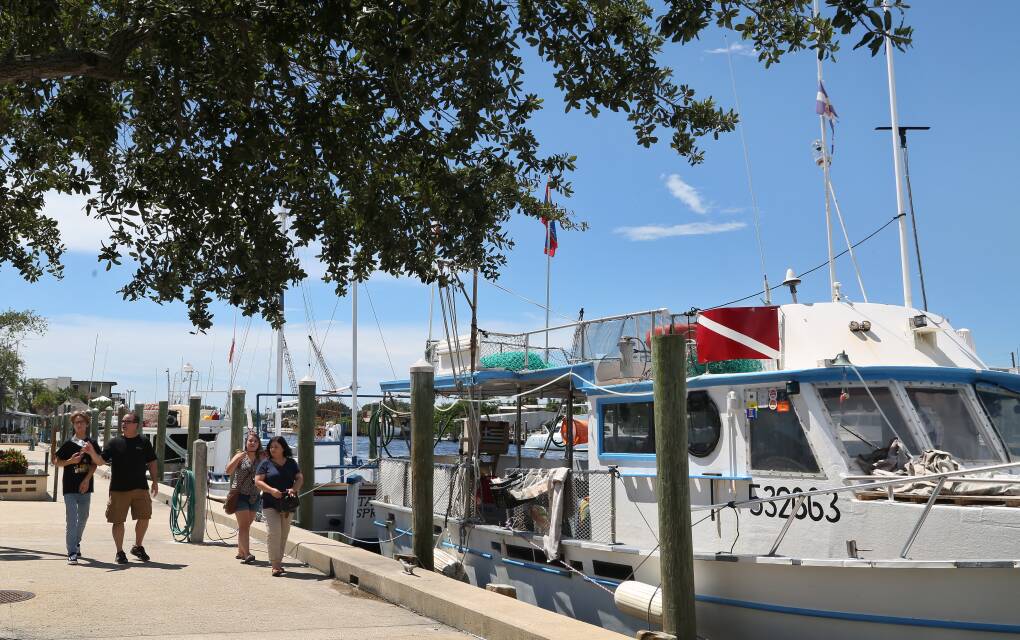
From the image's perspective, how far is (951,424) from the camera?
8.88 metres

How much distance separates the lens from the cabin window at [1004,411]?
8938 millimetres

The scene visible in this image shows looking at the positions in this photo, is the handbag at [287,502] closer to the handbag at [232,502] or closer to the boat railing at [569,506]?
the handbag at [232,502]

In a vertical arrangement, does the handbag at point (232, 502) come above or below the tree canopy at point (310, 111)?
below

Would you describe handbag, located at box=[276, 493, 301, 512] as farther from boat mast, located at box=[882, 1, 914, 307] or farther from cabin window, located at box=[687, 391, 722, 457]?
boat mast, located at box=[882, 1, 914, 307]

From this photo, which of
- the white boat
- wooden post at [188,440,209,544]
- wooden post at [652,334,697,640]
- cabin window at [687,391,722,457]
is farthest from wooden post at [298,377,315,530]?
wooden post at [652,334,697,640]

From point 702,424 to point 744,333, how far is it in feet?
3.60

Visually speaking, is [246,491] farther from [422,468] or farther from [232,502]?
[422,468]

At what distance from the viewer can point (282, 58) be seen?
647 cm

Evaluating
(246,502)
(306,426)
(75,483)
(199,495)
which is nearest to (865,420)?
(246,502)

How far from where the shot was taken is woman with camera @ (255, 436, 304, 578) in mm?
9391

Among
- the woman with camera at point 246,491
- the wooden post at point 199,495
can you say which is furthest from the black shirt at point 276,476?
the wooden post at point 199,495

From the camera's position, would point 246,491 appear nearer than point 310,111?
No

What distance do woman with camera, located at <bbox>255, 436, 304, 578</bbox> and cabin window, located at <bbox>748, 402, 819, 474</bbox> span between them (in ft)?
15.7

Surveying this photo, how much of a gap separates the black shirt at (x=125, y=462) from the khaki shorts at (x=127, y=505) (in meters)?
0.06
